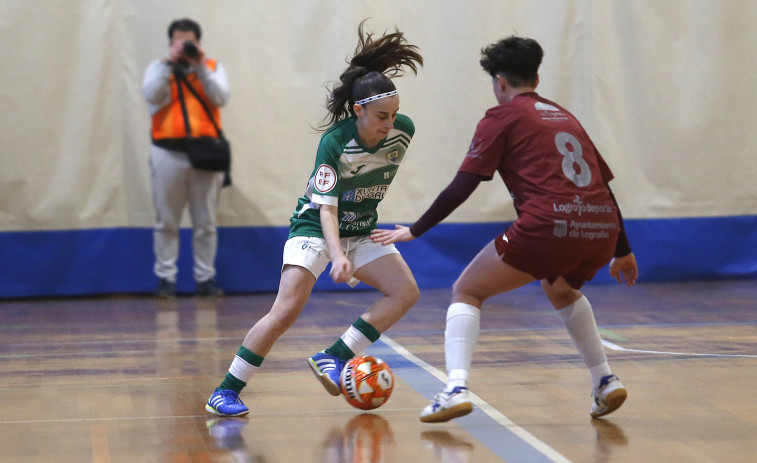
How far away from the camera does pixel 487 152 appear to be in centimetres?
329

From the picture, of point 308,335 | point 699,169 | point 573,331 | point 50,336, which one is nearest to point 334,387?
point 573,331

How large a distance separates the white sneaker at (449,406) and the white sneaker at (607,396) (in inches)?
20.3

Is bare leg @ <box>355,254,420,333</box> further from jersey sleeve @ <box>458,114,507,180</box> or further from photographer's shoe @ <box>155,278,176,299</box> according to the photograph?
photographer's shoe @ <box>155,278,176,299</box>

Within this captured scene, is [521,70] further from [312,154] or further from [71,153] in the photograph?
[71,153]

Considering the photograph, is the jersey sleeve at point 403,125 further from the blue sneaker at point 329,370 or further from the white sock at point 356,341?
the blue sneaker at point 329,370

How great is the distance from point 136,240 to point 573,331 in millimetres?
4880

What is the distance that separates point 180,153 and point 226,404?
13.1 ft

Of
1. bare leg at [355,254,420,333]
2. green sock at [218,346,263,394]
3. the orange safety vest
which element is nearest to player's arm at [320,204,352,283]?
bare leg at [355,254,420,333]

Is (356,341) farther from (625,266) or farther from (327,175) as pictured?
(625,266)

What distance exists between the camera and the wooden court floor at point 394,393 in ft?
10.2

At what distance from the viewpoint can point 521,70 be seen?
3.42 metres

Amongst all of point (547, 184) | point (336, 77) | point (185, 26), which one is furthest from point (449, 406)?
point (336, 77)

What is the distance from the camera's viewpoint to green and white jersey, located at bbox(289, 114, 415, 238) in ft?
12.0

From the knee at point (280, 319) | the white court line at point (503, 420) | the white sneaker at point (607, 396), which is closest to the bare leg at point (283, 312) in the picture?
the knee at point (280, 319)
